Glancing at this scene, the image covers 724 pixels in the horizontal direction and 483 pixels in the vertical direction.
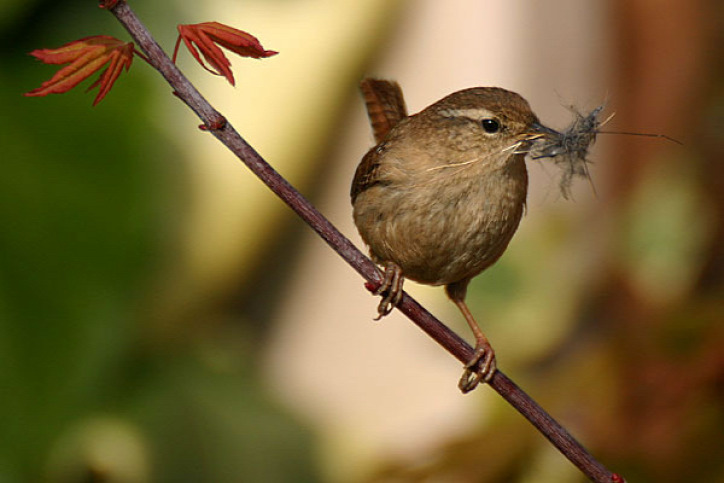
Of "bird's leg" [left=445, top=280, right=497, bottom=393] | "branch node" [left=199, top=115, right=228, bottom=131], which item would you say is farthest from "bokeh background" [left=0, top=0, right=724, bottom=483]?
"branch node" [left=199, top=115, right=228, bottom=131]

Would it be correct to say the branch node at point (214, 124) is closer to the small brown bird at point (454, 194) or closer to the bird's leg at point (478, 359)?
the small brown bird at point (454, 194)

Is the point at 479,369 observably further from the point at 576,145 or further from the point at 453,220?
the point at 576,145

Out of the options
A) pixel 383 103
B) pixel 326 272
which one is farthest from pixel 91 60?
→ pixel 326 272

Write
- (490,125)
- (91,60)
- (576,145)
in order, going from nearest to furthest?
(91,60) → (576,145) → (490,125)

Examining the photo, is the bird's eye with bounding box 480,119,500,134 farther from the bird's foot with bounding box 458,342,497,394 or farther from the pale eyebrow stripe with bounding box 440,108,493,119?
the bird's foot with bounding box 458,342,497,394

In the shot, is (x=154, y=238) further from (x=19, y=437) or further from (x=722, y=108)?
(x=722, y=108)

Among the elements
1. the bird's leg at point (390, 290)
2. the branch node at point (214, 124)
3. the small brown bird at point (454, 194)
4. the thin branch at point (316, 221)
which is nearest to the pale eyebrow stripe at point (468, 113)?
the small brown bird at point (454, 194)
